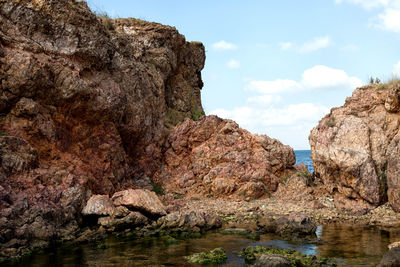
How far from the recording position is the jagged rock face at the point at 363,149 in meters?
23.3

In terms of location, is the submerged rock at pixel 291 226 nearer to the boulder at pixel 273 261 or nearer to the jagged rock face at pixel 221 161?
the boulder at pixel 273 261

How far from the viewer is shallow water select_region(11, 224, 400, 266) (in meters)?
13.8

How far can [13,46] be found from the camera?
22.0m

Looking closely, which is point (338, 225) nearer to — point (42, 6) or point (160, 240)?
point (160, 240)

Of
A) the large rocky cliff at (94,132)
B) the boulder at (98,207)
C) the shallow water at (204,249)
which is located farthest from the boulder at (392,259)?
the boulder at (98,207)

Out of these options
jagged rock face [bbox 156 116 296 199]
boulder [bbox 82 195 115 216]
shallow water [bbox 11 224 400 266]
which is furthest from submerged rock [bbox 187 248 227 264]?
jagged rock face [bbox 156 116 296 199]

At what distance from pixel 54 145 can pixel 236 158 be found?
1505 centimetres

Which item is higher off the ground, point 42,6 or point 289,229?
point 42,6

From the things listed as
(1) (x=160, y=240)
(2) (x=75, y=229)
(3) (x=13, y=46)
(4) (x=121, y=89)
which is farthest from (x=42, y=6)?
(1) (x=160, y=240)

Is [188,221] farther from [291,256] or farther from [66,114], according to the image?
[66,114]

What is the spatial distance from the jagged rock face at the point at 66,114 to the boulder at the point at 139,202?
7.29 feet

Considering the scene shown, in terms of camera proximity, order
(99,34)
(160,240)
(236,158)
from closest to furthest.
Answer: (160,240), (99,34), (236,158)

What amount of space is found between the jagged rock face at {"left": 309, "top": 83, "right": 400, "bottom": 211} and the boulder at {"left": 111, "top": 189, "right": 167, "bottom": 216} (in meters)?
12.6

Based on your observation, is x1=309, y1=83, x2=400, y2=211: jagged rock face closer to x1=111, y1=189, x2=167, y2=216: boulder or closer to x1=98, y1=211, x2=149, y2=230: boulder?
x1=111, y1=189, x2=167, y2=216: boulder
